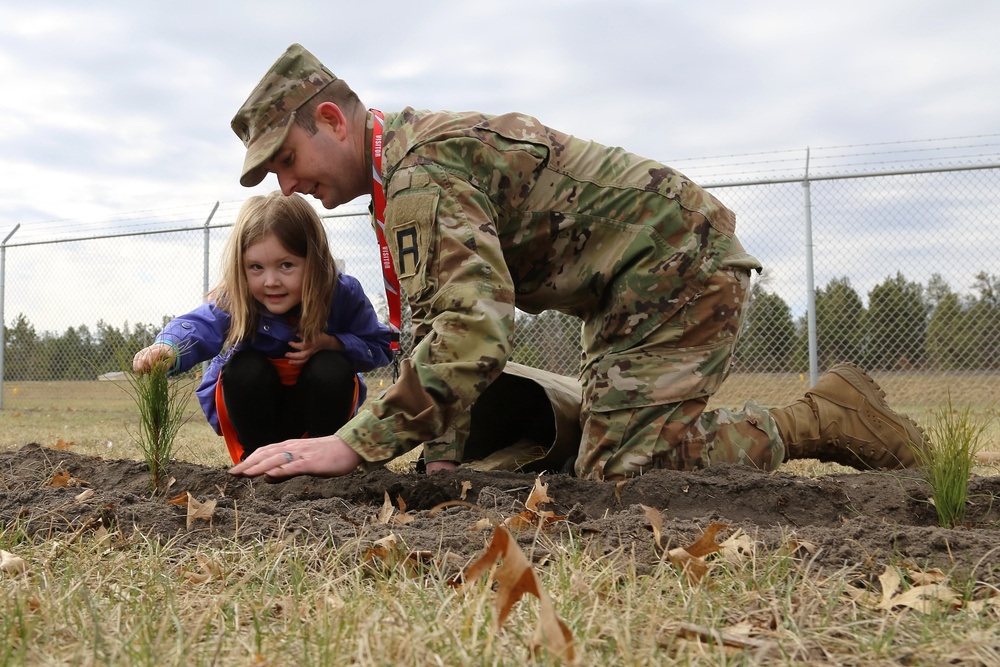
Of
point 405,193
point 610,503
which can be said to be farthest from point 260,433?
point 610,503

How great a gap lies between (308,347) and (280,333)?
0.14m

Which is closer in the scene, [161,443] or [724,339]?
[161,443]

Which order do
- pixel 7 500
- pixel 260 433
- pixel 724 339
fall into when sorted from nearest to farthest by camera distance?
pixel 7 500 < pixel 724 339 < pixel 260 433

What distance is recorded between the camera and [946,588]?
1.44 meters

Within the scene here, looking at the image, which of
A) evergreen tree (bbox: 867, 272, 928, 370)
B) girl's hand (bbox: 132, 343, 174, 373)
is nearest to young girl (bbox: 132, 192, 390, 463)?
girl's hand (bbox: 132, 343, 174, 373)

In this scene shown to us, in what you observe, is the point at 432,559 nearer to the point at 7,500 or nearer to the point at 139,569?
the point at 139,569

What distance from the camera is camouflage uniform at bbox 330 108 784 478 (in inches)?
96.1

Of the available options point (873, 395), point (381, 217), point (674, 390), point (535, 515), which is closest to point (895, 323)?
point (873, 395)

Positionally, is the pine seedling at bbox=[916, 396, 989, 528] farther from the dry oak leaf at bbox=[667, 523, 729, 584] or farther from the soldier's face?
the soldier's face

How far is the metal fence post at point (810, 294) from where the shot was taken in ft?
24.0

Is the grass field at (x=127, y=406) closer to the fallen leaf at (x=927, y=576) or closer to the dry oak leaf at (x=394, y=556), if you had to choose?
the fallen leaf at (x=927, y=576)

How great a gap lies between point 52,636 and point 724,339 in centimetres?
241

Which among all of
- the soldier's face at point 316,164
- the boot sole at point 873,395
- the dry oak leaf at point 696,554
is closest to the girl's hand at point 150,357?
the soldier's face at point 316,164

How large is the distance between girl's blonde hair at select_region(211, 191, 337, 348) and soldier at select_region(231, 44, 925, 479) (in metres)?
0.59
